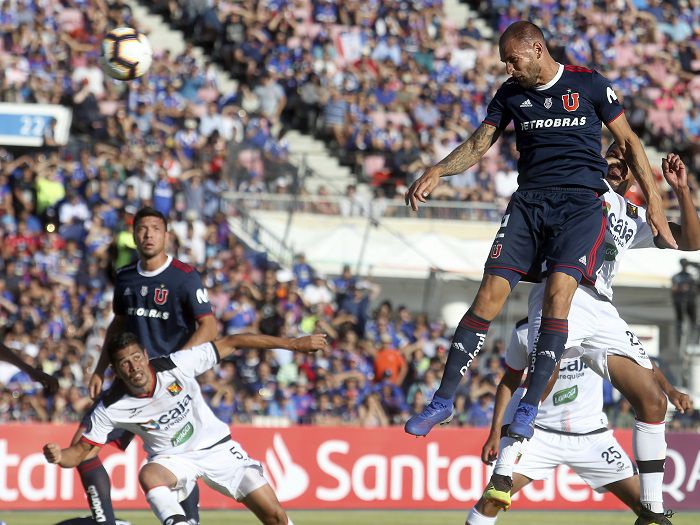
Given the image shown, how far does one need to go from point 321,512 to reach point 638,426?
7.77 meters

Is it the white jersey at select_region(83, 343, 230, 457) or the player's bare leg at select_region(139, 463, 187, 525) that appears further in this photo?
the white jersey at select_region(83, 343, 230, 457)

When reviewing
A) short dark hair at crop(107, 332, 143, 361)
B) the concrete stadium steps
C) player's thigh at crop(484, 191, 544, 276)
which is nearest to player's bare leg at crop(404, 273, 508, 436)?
player's thigh at crop(484, 191, 544, 276)

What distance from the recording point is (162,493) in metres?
9.44

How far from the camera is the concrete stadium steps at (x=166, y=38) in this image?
2448cm

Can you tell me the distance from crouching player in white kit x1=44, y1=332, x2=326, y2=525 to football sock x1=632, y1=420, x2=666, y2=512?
226 cm

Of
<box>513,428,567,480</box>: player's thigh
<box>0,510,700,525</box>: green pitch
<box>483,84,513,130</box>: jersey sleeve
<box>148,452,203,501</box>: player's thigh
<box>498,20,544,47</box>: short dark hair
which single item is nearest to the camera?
<box>498,20,544,47</box>: short dark hair

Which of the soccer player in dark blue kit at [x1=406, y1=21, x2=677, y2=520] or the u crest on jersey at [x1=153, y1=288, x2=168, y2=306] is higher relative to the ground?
the soccer player in dark blue kit at [x1=406, y1=21, x2=677, y2=520]

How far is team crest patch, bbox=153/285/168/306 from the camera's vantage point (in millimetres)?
10258

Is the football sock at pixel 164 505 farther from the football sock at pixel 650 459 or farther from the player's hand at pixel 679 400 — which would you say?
the player's hand at pixel 679 400

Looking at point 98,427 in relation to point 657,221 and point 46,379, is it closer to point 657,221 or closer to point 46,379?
point 46,379

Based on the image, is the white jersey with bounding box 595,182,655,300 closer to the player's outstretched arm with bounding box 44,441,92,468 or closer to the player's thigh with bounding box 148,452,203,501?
the player's thigh with bounding box 148,452,203,501

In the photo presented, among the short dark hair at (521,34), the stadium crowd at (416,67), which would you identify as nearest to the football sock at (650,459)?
the short dark hair at (521,34)

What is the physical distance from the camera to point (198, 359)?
32.4 ft

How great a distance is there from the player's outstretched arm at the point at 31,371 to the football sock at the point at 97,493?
63cm
